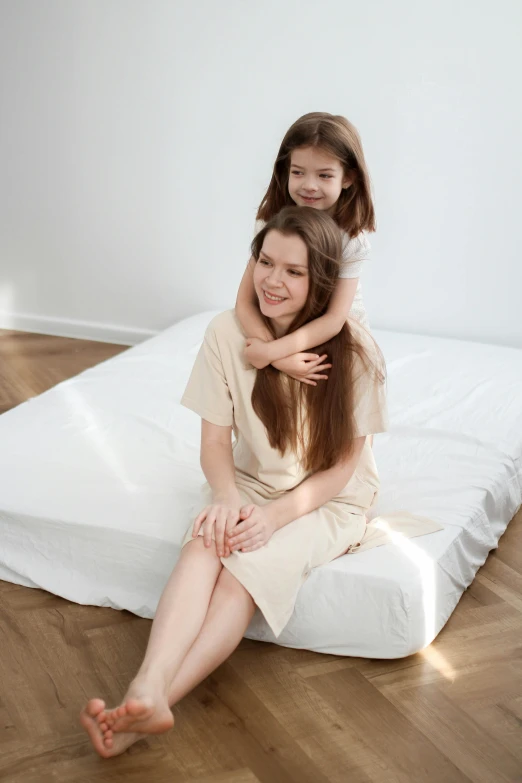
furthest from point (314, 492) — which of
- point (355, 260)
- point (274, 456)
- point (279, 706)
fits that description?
point (355, 260)

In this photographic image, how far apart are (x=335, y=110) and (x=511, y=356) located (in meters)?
1.21

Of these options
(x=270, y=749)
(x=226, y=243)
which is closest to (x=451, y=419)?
(x=270, y=749)

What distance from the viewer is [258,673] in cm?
191

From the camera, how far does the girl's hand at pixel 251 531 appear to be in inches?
71.9

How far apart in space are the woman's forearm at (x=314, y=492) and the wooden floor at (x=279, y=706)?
0.31 metres

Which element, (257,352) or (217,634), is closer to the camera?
(217,634)

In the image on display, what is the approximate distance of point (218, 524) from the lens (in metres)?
1.83

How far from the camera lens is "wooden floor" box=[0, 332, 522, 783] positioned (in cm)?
163

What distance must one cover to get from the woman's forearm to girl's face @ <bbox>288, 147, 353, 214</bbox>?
0.62 meters

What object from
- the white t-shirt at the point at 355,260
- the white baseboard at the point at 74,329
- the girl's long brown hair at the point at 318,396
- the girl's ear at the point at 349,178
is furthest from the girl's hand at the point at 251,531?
the white baseboard at the point at 74,329

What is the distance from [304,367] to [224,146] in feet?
7.55

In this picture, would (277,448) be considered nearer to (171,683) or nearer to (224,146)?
(171,683)

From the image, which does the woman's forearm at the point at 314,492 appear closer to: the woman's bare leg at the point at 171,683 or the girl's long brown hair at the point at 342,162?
the woman's bare leg at the point at 171,683

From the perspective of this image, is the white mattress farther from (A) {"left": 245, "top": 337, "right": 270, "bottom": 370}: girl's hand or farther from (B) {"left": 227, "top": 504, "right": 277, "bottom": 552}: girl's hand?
(A) {"left": 245, "top": 337, "right": 270, "bottom": 370}: girl's hand
